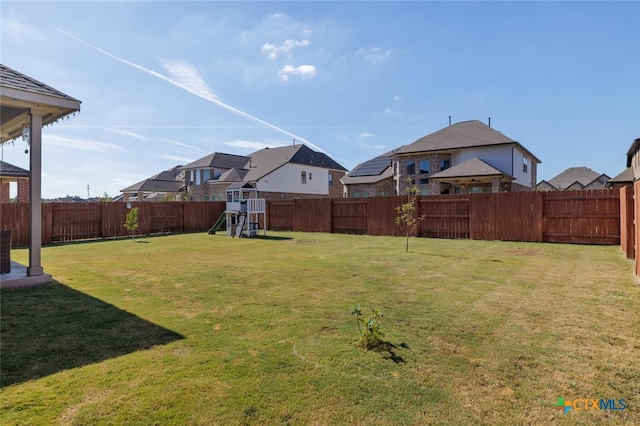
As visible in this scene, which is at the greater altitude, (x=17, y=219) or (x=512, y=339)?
(x=17, y=219)

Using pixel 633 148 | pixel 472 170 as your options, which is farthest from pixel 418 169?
pixel 633 148

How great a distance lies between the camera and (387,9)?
10.2 m

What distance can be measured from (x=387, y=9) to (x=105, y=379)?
11.2 m

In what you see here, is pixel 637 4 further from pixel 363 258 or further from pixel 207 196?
pixel 207 196

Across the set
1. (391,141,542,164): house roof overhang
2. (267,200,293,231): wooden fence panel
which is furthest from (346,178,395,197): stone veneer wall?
(267,200,293,231): wooden fence panel

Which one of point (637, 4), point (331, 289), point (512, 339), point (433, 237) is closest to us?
point (512, 339)

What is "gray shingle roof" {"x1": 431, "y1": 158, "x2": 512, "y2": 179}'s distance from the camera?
75.6 feet

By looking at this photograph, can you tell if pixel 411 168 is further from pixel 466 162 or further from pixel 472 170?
pixel 472 170

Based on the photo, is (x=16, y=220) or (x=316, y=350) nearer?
(x=316, y=350)

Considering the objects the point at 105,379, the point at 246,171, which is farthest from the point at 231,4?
the point at 246,171

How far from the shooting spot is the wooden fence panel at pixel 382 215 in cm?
1766

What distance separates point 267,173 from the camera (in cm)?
3369

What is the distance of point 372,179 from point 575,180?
43.3 meters

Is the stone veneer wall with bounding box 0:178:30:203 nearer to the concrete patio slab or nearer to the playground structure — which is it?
the playground structure
